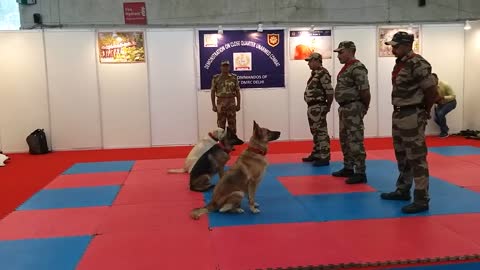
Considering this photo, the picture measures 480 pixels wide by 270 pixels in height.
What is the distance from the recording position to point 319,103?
7918 millimetres

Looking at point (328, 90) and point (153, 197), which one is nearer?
point (153, 197)

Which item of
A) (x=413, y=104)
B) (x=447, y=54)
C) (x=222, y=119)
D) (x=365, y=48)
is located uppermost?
(x=365, y=48)

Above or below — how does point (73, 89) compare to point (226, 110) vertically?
above

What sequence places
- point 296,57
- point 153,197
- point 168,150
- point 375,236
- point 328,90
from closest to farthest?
1. point 375,236
2. point 153,197
3. point 328,90
4. point 168,150
5. point 296,57

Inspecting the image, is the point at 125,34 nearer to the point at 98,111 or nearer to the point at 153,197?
the point at 98,111

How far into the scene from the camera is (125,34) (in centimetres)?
1146

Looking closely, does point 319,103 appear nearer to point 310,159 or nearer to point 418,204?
point 310,159

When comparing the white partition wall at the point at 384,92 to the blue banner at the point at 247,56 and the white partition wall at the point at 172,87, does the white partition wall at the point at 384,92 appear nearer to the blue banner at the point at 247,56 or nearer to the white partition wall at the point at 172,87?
the blue banner at the point at 247,56

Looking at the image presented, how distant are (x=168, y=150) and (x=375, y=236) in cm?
732

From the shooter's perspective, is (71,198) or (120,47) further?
(120,47)

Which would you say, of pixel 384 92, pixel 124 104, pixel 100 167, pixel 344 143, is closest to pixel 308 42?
pixel 384 92

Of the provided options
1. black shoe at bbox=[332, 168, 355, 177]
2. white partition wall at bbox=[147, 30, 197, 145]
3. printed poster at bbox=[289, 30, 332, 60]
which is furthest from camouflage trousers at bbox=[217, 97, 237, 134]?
black shoe at bbox=[332, 168, 355, 177]

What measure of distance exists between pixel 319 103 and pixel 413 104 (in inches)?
113

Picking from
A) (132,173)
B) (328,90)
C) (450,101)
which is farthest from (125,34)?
(450,101)
